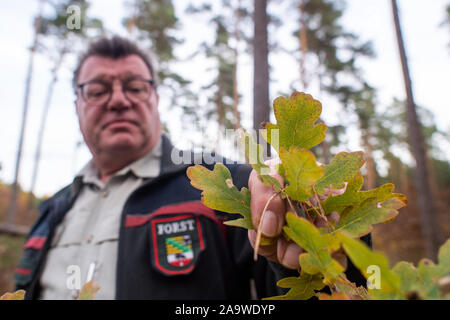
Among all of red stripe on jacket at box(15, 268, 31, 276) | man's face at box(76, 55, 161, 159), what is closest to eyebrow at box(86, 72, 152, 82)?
man's face at box(76, 55, 161, 159)

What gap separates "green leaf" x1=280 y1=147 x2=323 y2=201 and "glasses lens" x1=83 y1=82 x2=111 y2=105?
191 cm

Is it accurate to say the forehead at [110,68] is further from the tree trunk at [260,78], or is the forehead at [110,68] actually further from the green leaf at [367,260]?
the green leaf at [367,260]

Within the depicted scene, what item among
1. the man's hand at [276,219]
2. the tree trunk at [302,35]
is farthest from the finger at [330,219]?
the tree trunk at [302,35]

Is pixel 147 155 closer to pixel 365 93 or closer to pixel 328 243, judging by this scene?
pixel 328 243

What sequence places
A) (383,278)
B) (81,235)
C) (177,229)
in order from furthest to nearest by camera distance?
(81,235) < (177,229) < (383,278)

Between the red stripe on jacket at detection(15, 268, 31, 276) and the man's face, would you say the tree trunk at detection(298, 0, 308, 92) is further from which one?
the red stripe on jacket at detection(15, 268, 31, 276)

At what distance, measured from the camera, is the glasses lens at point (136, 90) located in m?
2.01

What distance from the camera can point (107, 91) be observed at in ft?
6.52

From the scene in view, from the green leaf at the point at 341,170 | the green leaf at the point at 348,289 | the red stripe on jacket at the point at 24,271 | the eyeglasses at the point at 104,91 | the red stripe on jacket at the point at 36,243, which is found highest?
the eyeglasses at the point at 104,91

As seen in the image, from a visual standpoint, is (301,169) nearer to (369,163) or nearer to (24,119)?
(24,119)

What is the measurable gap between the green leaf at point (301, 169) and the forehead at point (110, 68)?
6.56ft

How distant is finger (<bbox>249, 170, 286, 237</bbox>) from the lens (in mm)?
385

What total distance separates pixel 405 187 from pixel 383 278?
20.0 meters
